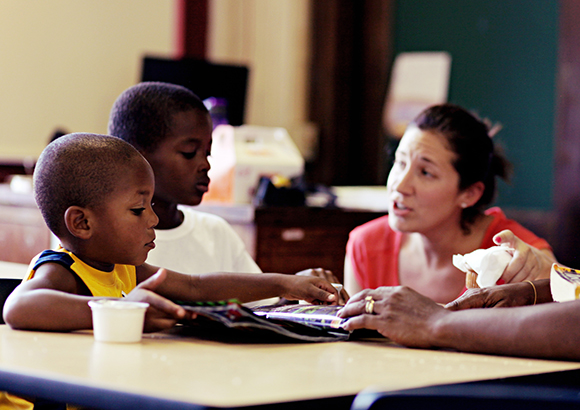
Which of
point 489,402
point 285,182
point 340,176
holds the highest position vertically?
point 489,402

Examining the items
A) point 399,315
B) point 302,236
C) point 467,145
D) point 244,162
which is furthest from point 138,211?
point 244,162

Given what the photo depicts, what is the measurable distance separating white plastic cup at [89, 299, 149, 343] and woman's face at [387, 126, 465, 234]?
109 centimetres

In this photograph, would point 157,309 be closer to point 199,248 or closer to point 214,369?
point 214,369

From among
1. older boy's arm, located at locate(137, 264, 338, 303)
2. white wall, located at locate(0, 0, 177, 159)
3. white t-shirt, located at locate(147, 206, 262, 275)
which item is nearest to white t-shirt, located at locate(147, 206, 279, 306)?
white t-shirt, located at locate(147, 206, 262, 275)

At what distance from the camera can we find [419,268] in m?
2.01

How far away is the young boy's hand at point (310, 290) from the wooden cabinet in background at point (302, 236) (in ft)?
5.11

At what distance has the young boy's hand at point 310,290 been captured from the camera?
1.27m

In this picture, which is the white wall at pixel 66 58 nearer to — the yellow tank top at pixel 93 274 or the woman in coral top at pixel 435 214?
the woman in coral top at pixel 435 214

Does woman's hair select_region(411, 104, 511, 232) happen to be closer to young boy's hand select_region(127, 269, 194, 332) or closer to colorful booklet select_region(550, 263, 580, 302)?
colorful booklet select_region(550, 263, 580, 302)

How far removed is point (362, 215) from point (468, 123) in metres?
1.24

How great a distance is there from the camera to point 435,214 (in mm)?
1955

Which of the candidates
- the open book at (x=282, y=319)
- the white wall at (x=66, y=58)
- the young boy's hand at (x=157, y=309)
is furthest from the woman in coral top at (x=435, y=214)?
the white wall at (x=66, y=58)

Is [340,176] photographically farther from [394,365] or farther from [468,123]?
[394,365]

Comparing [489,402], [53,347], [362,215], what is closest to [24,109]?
[362,215]
